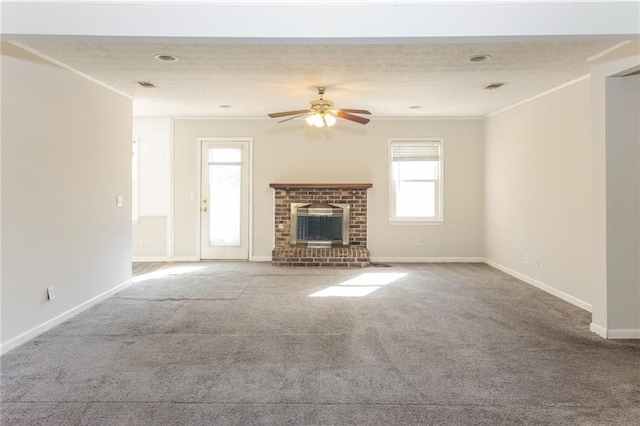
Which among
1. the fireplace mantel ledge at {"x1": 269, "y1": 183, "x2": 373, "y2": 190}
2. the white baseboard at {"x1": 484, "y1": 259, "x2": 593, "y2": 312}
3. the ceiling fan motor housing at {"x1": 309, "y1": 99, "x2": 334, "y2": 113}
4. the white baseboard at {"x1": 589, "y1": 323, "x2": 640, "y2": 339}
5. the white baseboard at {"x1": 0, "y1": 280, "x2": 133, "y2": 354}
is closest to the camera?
the white baseboard at {"x1": 0, "y1": 280, "x2": 133, "y2": 354}

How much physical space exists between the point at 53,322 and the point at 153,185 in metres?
3.77

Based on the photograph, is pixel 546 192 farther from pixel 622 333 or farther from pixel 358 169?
pixel 358 169

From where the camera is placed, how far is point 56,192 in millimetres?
3830

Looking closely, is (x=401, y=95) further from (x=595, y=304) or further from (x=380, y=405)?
→ (x=380, y=405)

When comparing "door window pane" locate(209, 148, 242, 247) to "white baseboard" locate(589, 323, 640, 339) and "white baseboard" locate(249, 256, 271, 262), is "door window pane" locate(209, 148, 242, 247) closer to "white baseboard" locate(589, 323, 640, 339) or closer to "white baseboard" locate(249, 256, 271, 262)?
"white baseboard" locate(249, 256, 271, 262)

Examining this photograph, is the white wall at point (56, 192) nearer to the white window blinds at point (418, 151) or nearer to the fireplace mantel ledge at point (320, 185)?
the fireplace mantel ledge at point (320, 185)

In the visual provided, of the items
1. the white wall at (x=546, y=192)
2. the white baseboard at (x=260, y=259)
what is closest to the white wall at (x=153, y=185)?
the white baseboard at (x=260, y=259)

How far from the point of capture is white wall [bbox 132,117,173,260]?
7176 millimetres

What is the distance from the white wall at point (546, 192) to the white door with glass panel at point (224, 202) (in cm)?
412

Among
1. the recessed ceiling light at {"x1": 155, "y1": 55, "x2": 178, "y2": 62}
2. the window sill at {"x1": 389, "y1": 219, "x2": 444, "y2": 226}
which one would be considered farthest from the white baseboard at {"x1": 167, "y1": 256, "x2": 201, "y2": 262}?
the recessed ceiling light at {"x1": 155, "y1": 55, "x2": 178, "y2": 62}

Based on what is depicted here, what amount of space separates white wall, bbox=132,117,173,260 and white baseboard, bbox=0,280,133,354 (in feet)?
7.11

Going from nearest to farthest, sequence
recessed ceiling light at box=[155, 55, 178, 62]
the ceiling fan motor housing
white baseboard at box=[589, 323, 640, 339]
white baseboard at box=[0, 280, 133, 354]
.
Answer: white baseboard at box=[0, 280, 133, 354] < white baseboard at box=[589, 323, 640, 339] < recessed ceiling light at box=[155, 55, 178, 62] < the ceiling fan motor housing

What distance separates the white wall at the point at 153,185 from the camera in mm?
7176

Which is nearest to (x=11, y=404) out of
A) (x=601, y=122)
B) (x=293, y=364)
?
(x=293, y=364)
